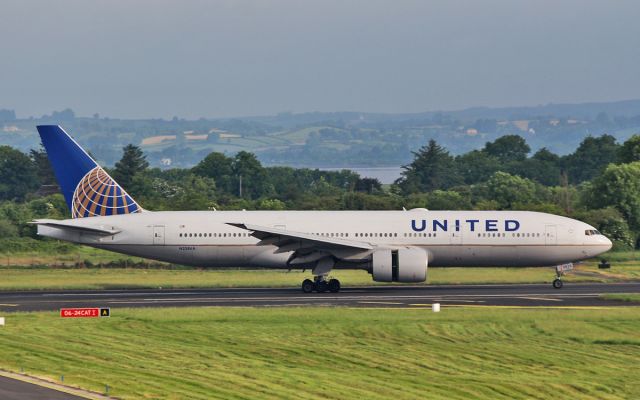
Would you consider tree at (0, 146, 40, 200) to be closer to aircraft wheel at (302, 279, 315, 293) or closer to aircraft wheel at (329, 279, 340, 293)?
aircraft wheel at (302, 279, 315, 293)

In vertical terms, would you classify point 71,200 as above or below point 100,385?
above

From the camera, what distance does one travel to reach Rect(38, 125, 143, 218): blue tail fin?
175 feet

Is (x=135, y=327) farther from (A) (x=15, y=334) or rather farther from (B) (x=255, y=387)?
(B) (x=255, y=387)

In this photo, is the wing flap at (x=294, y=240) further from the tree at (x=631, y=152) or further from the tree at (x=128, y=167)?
the tree at (x=128, y=167)

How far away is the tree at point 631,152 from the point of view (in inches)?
4488

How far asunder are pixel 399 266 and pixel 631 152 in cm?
Result: 7363

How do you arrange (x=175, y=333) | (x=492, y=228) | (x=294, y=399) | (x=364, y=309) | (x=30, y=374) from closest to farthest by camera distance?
(x=294, y=399), (x=30, y=374), (x=175, y=333), (x=364, y=309), (x=492, y=228)

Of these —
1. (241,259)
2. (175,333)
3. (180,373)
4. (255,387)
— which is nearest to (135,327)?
(175,333)

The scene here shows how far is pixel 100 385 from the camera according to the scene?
25.1 meters

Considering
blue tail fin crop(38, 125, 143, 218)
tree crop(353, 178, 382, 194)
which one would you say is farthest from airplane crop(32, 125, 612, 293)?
tree crop(353, 178, 382, 194)

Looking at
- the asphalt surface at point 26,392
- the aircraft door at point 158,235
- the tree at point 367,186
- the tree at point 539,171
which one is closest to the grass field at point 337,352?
the asphalt surface at point 26,392

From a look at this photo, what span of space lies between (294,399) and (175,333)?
37.8ft

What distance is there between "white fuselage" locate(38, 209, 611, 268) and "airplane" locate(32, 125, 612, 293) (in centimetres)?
5

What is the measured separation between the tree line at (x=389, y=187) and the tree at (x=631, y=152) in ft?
0.42
